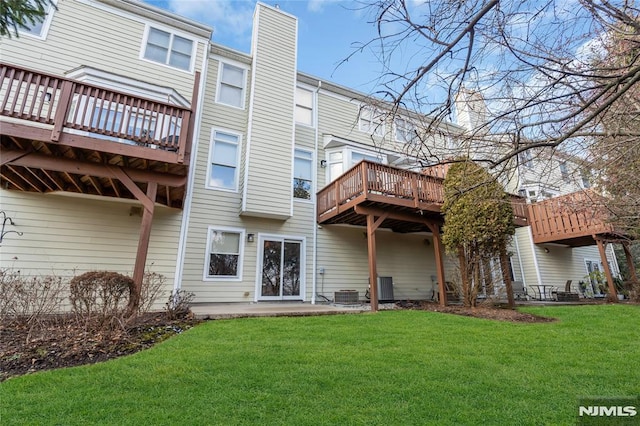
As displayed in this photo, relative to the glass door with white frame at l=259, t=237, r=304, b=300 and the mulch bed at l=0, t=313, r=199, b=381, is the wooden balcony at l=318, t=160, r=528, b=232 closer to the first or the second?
the glass door with white frame at l=259, t=237, r=304, b=300

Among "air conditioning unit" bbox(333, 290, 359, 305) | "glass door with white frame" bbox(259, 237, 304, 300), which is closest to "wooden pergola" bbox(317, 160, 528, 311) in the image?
"glass door with white frame" bbox(259, 237, 304, 300)

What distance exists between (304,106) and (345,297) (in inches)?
274

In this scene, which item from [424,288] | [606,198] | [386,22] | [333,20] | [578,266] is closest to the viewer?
[386,22]

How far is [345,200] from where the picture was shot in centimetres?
906

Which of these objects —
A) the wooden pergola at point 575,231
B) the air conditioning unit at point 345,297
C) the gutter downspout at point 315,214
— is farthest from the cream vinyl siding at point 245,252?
the wooden pergola at point 575,231

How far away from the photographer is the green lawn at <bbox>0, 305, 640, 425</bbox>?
243 cm

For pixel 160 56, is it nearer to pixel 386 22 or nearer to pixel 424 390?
pixel 386 22

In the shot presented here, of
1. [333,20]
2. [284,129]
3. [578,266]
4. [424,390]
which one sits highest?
[284,129]

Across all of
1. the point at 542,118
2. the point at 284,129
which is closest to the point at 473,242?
the point at 542,118

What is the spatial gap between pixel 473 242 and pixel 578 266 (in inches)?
455

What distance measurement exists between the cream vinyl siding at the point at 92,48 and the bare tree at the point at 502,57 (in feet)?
27.3

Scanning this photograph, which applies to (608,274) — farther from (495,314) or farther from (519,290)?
(495,314)

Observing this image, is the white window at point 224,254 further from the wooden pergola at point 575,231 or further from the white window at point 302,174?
the wooden pergola at point 575,231

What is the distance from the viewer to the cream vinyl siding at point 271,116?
927 cm
